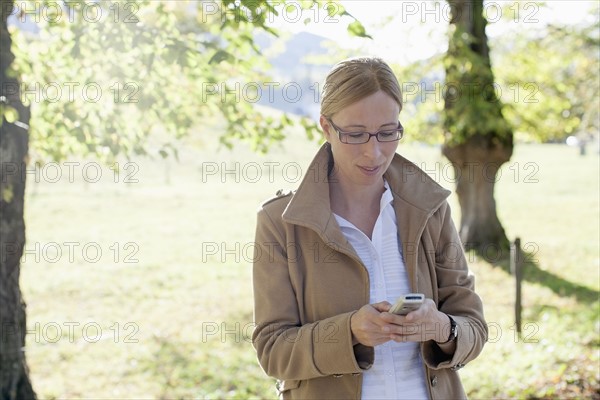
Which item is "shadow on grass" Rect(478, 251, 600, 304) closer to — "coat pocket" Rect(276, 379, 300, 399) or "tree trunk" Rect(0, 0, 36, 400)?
"tree trunk" Rect(0, 0, 36, 400)

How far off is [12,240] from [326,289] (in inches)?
144

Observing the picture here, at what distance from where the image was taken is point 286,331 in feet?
7.54

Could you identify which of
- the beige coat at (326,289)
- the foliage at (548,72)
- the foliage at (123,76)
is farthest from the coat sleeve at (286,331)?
the foliage at (548,72)

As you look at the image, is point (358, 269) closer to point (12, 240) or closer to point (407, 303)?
point (407, 303)

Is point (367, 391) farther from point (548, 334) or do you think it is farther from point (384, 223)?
point (548, 334)

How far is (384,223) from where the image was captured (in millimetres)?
2459

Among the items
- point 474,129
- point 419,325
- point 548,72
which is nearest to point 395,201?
point 419,325

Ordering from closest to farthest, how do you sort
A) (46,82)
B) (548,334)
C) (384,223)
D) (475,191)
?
(384,223), (46,82), (548,334), (475,191)

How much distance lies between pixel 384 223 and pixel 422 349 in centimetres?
46

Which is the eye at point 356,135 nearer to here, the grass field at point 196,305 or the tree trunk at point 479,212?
the grass field at point 196,305

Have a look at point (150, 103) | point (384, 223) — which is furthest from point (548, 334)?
point (384, 223)

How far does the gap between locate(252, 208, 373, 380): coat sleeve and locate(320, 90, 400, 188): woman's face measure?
1.07 ft

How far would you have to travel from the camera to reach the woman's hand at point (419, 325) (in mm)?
2068

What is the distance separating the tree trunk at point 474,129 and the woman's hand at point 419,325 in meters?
9.88
